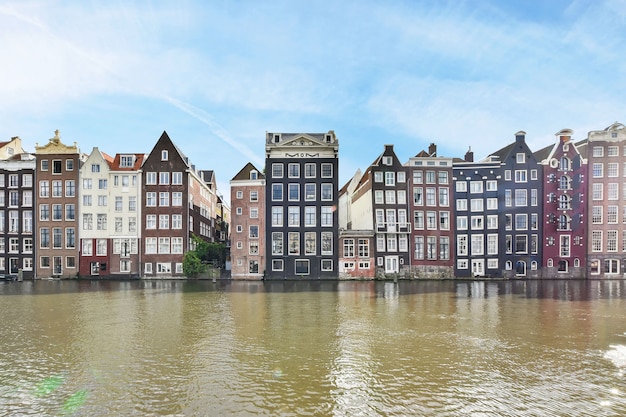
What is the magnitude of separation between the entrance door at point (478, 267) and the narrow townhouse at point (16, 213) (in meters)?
77.5

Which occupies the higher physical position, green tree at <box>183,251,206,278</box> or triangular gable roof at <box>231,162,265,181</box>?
triangular gable roof at <box>231,162,265,181</box>

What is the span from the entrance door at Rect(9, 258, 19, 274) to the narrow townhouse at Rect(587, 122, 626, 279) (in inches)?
3922

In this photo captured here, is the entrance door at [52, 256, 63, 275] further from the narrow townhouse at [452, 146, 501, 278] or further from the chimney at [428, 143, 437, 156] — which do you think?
the chimney at [428, 143, 437, 156]

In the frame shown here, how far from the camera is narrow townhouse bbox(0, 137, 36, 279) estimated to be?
71750mm

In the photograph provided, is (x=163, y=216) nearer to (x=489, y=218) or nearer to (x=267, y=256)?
(x=267, y=256)

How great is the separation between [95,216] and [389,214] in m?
51.8

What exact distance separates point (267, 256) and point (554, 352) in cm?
5208

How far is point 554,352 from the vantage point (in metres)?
22.2

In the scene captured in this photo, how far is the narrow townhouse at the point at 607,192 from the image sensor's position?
70250mm

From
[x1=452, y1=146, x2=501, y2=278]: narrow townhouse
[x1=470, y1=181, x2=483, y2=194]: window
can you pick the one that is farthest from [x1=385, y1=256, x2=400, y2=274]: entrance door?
[x1=470, y1=181, x2=483, y2=194]: window

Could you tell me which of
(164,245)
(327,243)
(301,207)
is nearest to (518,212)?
(327,243)

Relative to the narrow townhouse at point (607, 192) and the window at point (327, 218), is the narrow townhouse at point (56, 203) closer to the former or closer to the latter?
the window at point (327, 218)

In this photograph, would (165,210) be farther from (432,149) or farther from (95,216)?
(432,149)

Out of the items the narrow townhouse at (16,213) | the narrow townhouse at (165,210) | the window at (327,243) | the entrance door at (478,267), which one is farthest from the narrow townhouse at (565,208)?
the narrow townhouse at (16,213)
